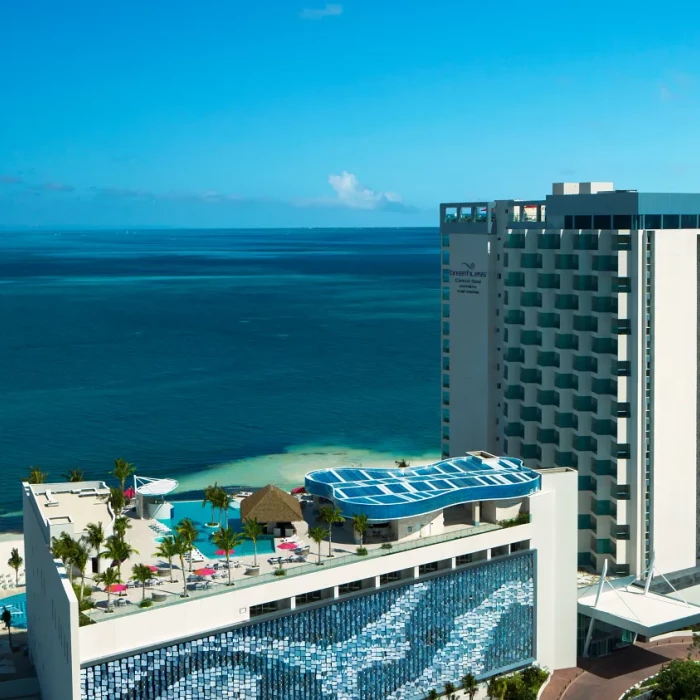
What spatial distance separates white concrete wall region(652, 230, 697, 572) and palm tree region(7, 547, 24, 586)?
33.7m

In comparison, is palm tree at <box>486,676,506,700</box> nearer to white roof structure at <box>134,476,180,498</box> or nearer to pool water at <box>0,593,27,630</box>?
white roof structure at <box>134,476,180,498</box>

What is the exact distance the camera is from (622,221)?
55000 millimetres

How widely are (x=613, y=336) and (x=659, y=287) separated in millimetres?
3398

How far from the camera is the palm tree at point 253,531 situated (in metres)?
40.7

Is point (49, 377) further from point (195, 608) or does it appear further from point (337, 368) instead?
point (195, 608)

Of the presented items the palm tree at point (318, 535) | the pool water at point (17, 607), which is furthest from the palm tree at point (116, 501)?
the pool water at point (17, 607)

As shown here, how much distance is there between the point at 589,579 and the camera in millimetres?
54781

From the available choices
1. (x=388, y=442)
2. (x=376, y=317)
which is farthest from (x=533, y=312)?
(x=376, y=317)

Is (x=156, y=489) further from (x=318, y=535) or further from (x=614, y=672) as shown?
(x=614, y=672)

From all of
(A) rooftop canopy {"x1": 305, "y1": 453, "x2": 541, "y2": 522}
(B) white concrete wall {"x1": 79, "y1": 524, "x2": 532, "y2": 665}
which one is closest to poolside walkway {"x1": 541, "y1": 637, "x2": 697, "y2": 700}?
(A) rooftop canopy {"x1": 305, "y1": 453, "x2": 541, "y2": 522}

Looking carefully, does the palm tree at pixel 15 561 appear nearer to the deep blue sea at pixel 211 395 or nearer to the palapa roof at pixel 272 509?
the palapa roof at pixel 272 509

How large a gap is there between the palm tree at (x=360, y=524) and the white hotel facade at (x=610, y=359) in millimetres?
17836

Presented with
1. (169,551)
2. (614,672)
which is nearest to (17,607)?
(169,551)

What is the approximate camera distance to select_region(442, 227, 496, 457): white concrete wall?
65.2 meters
